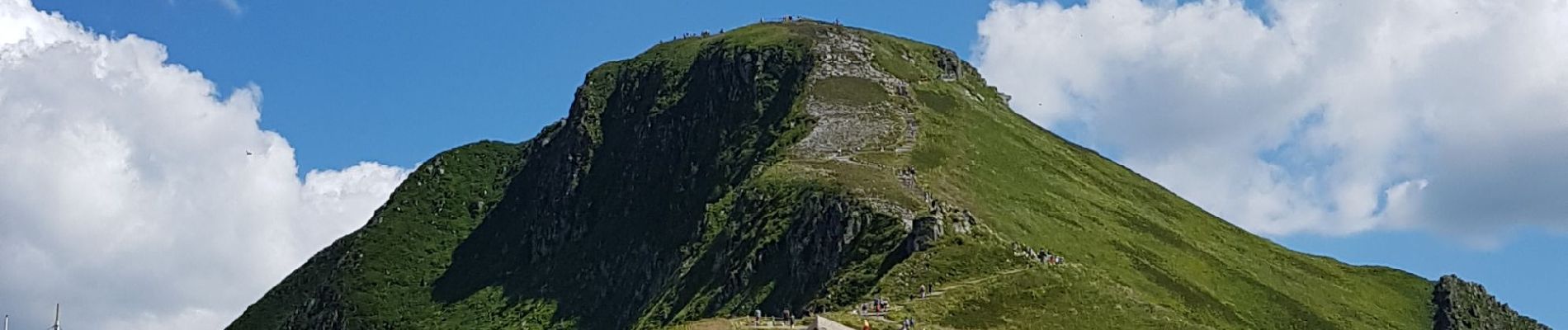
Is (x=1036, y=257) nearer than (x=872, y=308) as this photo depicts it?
No

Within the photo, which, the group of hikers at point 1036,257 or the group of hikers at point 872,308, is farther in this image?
the group of hikers at point 1036,257

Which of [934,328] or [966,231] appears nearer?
[934,328]

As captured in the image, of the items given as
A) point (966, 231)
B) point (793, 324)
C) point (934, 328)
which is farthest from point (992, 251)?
point (793, 324)

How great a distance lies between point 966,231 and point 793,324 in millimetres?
54319

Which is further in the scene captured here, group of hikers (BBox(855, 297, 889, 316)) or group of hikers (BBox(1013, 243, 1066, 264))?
group of hikers (BBox(1013, 243, 1066, 264))

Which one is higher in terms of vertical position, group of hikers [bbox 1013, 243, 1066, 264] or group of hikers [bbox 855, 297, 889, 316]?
group of hikers [bbox 1013, 243, 1066, 264]

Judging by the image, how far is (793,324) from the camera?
144m

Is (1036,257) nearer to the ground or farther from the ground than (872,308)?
farther from the ground

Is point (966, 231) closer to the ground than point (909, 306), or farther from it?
farther from it

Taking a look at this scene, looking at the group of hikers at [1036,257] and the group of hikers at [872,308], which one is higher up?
the group of hikers at [1036,257]

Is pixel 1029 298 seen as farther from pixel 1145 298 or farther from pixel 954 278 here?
pixel 1145 298

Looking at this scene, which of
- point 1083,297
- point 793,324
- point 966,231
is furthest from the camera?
point 966,231

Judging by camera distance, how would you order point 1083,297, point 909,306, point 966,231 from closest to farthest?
point 909,306 < point 1083,297 < point 966,231

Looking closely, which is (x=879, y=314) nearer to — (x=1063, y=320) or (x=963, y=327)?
(x=963, y=327)
